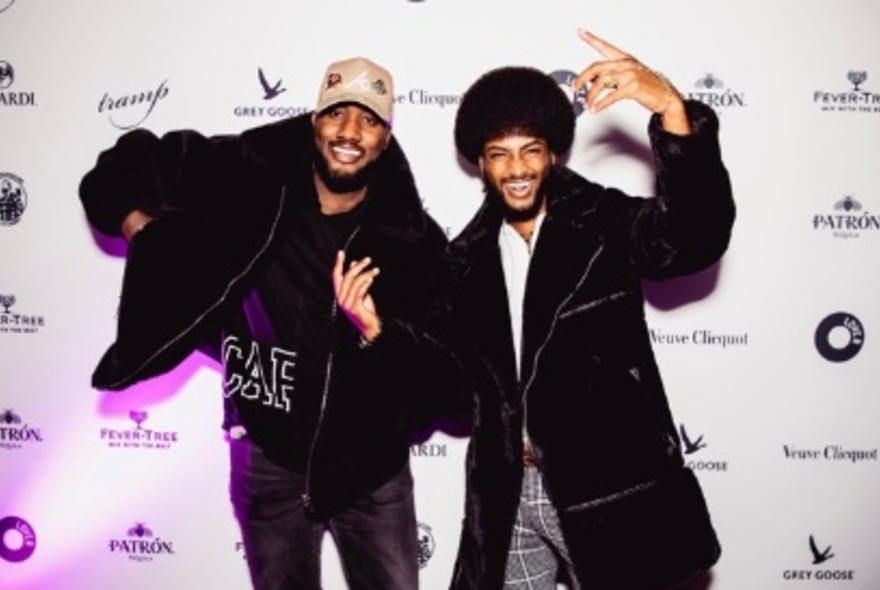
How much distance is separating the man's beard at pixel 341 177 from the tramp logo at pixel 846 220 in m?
1.42

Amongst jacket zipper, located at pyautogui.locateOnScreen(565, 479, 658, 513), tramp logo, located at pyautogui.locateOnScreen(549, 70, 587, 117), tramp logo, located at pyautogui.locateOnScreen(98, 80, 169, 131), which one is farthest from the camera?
tramp logo, located at pyautogui.locateOnScreen(98, 80, 169, 131)

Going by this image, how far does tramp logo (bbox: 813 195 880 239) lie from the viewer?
2.29m

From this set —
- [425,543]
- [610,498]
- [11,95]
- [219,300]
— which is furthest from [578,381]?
[11,95]

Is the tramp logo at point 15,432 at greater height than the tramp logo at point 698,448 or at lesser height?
greater

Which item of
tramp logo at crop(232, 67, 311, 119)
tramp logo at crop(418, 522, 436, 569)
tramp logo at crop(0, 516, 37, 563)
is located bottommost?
tramp logo at crop(418, 522, 436, 569)

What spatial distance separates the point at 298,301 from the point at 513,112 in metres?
0.70

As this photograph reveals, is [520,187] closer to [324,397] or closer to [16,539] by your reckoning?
[324,397]

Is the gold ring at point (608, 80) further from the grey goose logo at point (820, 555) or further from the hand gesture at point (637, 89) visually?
the grey goose logo at point (820, 555)

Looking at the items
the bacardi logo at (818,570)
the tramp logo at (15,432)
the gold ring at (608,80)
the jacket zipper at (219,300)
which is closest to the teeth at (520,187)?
the gold ring at (608,80)

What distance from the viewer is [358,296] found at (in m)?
1.65

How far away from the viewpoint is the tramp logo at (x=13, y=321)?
2.50 metres

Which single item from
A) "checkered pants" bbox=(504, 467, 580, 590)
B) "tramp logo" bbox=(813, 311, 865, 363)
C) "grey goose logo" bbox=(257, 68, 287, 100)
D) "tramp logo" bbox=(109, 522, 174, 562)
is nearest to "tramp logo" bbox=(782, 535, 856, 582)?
"tramp logo" bbox=(813, 311, 865, 363)

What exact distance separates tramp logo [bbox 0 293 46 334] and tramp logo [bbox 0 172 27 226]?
27 centimetres

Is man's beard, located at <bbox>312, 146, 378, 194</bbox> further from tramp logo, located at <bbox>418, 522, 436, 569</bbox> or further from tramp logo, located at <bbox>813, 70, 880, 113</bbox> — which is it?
tramp logo, located at <bbox>813, 70, 880, 113</bbox>
